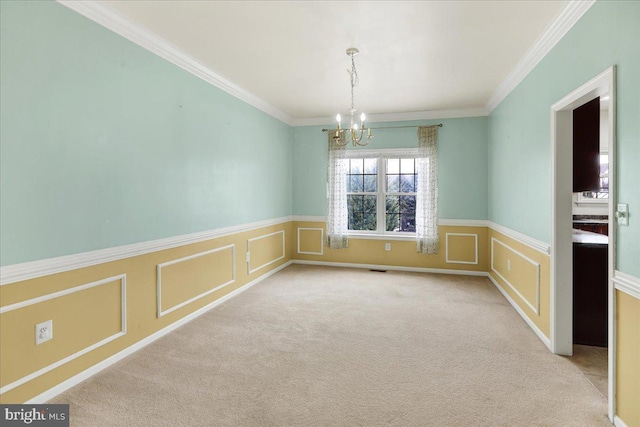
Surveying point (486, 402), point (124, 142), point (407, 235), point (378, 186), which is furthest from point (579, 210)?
point (124, 142)

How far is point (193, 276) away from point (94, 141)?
170 centimetres

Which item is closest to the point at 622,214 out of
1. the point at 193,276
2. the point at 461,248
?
the point at 193,276

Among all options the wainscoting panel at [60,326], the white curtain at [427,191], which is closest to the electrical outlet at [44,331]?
the wainscoting panel at [60,326]

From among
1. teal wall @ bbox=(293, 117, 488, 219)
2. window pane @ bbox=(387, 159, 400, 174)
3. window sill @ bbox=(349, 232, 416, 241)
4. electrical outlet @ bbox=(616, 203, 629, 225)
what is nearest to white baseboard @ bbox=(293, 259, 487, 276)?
window sill @ bbox=(349, 232, 416, 241)

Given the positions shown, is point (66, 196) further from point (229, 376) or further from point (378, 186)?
point (378, 186)

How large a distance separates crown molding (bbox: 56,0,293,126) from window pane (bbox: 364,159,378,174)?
98.8 inches

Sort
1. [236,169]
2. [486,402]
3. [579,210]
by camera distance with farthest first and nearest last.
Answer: [579,210]
[236,169]
[486,402]

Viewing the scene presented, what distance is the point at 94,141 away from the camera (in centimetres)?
251

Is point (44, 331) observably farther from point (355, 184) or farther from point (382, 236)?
point (355, 184)

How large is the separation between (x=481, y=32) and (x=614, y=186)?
1.77 meters

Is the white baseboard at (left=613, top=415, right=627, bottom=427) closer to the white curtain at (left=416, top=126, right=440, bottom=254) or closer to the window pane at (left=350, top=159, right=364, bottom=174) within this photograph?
the white curtain at (left=416, top=126, right=440, bottom=254)

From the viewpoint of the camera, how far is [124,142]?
2770 mm

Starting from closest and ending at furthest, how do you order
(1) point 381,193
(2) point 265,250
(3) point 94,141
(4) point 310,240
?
(3) point 94,141 → (2) point 265,250 → (1) point 381,193 → (4) point 310,240

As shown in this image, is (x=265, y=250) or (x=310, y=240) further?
(x=310, y=240)
